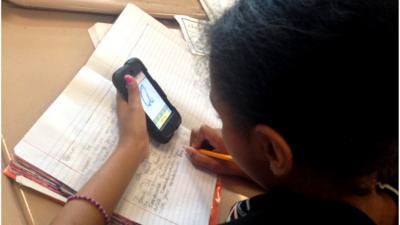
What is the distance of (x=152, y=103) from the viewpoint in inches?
29.6

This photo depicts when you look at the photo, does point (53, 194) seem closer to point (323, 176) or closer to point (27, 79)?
point (27, 79)

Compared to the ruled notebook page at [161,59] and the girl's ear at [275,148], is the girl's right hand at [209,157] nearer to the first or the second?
the ruled notebook page at [161,59]

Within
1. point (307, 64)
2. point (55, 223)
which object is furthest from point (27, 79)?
point (307, 64)

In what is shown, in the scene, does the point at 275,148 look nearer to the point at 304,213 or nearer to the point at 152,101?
the point at 304,213

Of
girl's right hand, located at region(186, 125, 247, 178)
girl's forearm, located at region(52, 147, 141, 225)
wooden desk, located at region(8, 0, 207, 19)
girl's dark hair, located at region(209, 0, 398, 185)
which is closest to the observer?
girl's dark hair, located at region(209, 0, 398, 185)

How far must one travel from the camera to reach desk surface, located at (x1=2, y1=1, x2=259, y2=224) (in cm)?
61

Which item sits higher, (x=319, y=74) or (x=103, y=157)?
(x=319, y=74)

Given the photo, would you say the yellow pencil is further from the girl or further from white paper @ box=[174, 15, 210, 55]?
white paper @ box=[174, 15, 210, 55]

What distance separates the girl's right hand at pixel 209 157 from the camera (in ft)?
2.38

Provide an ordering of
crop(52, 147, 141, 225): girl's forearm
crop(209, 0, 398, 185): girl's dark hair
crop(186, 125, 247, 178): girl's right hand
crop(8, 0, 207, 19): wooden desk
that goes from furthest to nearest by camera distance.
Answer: crop(8, 0, 207, 19): wooden desk
crop(186, 125, 247, 178): girl's right hand
crop(52, 147, 141, 225): girl's forearm
crop(209, 0, 398, 185): girl's dark hair

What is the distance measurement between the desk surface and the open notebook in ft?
0.08

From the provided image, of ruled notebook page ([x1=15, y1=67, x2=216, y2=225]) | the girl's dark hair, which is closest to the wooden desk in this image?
ruled notebook page ([x1=15, y1=67, x2=216, y2=225])

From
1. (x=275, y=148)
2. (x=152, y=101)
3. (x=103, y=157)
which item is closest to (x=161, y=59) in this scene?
(x=152, y=101)

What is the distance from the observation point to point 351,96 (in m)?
A: 0.46
